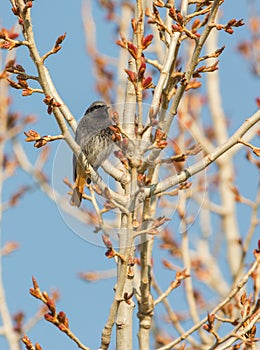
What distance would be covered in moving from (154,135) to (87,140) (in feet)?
3.17

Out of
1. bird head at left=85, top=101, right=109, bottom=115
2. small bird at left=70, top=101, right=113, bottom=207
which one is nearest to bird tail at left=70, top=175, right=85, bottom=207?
small bird at left=70, top=101, right=113, bottom=207

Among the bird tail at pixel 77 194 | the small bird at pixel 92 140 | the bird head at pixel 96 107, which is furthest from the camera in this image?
the bird head at pixel 96 107

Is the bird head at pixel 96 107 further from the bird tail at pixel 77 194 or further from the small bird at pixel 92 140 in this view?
the bird tail at pixel 77 194

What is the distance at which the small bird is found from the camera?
3.81m

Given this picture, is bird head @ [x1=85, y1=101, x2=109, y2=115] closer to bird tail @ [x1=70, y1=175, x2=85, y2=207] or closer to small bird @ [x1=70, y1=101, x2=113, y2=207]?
small bird @ [x1=70, y1=101, x2=113, y2=207]

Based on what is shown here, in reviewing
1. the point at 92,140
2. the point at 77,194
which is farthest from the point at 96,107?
the point at 77,194

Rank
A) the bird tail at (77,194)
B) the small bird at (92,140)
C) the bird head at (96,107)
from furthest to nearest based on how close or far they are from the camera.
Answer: the bird head at (96,107) → the bird tail at (77,194) → the small bird at (92,140)

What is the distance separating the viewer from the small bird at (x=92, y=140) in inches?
150

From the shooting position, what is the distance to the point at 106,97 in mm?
8688

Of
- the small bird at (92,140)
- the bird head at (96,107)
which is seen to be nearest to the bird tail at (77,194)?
the small bird at (92,140)

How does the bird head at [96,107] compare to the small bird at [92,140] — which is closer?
the small bird at [92,140]

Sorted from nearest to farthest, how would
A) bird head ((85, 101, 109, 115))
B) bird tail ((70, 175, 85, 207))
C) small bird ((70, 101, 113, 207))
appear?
small bird ((70, 101, 113, 207)), bird tail ((70, 175, 85, 207)), bird head ((85, 101, 109, 115))

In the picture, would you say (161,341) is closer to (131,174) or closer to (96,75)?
(131,174)

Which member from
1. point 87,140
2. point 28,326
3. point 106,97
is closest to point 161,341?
point 28,326
